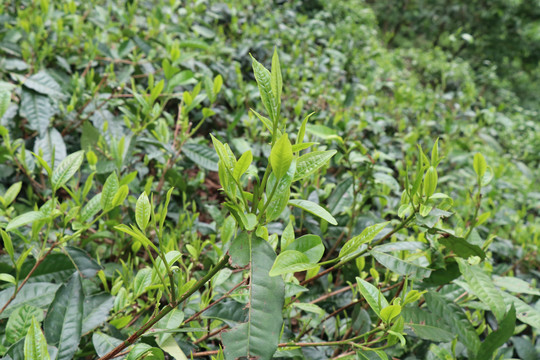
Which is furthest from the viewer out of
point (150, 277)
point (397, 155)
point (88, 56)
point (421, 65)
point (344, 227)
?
point (421, 65)

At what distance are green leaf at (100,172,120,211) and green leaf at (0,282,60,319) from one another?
22 cm

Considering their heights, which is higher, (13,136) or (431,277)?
(431,277)

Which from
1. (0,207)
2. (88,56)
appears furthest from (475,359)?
(88,56)

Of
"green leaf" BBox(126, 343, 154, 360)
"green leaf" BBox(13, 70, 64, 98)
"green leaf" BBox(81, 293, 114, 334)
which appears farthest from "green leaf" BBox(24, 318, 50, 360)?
"green leaf" BBox(13, 70, 64, 98)

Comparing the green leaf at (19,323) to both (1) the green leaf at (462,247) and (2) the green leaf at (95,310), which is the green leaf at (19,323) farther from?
(1) the green leaf at (462,247)

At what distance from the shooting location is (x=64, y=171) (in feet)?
2.86

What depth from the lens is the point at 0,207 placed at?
101 cm

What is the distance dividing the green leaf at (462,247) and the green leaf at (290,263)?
0.36 meters

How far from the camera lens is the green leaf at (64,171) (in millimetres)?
857

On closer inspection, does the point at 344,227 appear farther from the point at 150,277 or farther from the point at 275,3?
the point at 275,3

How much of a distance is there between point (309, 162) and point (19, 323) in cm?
64

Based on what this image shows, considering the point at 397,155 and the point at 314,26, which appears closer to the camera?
the point at 397,155

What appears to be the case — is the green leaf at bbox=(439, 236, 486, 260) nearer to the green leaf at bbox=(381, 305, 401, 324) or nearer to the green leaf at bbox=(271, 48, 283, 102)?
the green leaf at bbox=(381, 305, 401, 324)

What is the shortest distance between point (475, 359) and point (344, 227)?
537 mm
